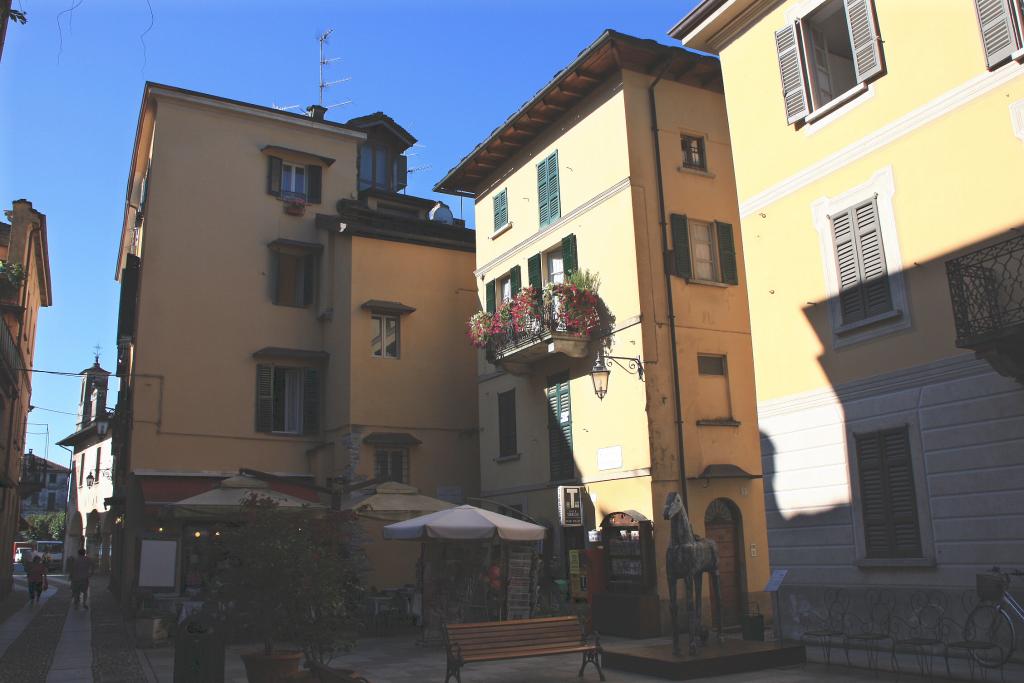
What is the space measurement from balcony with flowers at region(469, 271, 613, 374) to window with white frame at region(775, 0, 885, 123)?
6135 millimetres

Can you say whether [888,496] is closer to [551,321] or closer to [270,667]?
[270,667]

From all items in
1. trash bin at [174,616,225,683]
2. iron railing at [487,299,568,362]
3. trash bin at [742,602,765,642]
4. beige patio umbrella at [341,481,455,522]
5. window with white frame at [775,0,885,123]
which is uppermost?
window with white frame at [775,0,885,123]

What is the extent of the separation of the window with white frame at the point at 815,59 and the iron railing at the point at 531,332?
6.64 metres

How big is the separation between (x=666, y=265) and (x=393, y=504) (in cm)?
746

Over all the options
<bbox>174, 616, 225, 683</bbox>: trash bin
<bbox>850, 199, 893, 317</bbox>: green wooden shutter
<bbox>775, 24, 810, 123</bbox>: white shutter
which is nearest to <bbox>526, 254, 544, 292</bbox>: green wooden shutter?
<bbox>775, 24, 810, 123</bbox>: white shutter

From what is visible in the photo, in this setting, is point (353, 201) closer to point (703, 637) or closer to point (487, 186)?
point (487, 186)

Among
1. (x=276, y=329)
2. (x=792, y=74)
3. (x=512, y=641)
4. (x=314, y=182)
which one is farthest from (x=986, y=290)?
(x=314, y=182)

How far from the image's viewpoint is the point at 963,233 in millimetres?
11023

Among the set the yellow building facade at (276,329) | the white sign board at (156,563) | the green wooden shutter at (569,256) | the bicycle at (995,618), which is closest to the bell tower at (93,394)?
the yellow building facade at (276,329)

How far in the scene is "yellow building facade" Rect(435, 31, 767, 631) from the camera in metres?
17.4

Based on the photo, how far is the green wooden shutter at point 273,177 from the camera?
25.8m

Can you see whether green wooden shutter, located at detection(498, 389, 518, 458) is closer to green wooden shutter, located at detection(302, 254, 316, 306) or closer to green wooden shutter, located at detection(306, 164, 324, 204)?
green wooden shutter, located at detection(302, 254, 316, 306)

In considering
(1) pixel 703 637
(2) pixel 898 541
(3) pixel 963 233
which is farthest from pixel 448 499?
(3) pixel 963 233

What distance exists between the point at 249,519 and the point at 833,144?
976cm
